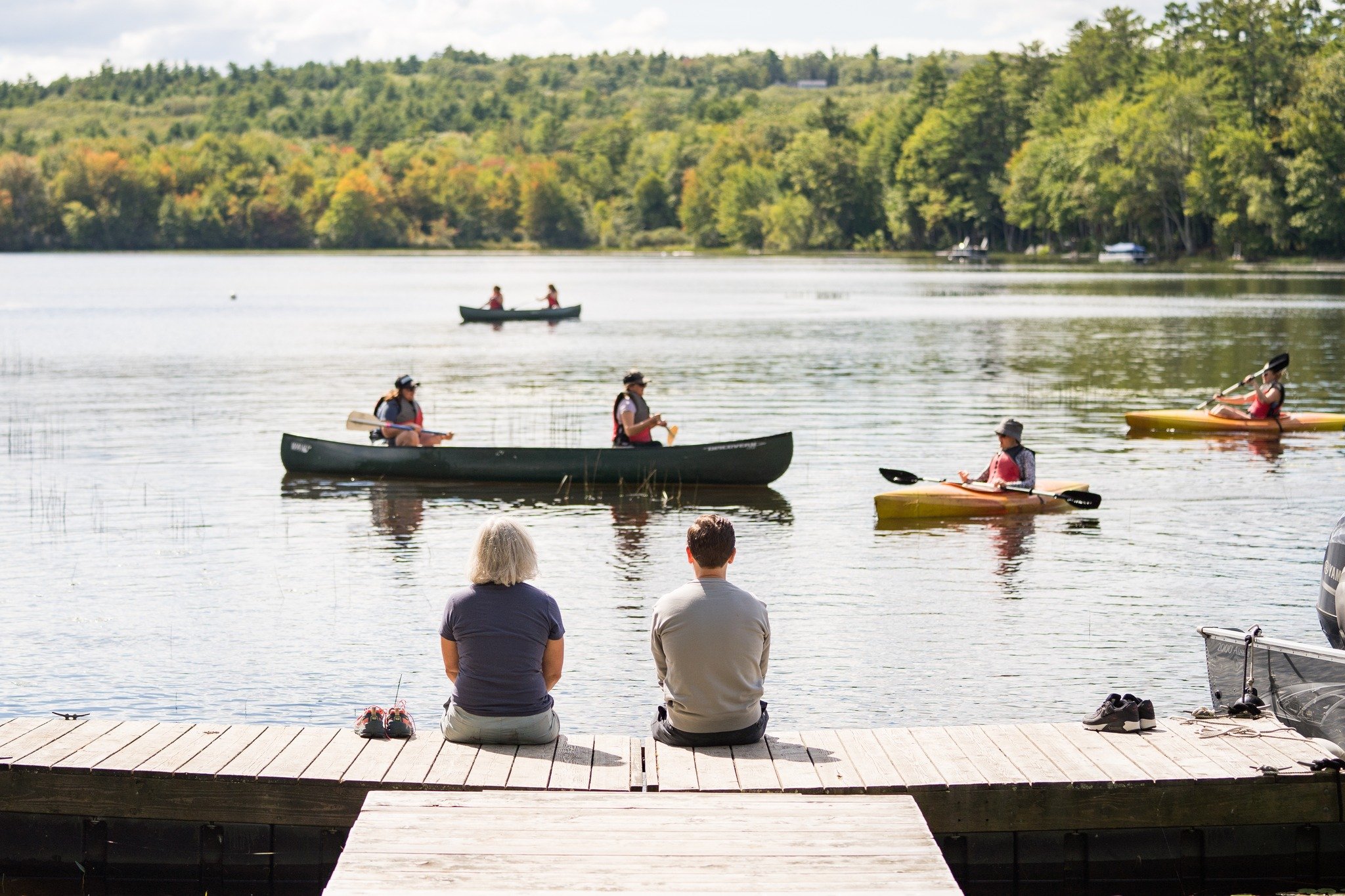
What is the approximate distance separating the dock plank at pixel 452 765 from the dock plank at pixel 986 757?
240cm

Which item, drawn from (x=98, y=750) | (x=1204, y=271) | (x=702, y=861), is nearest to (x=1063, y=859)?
(x=702, y=861)

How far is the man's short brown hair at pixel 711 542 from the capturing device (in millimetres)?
7230

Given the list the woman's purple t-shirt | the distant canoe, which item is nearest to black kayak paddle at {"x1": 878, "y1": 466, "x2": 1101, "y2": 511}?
the woman's purple t-shirt

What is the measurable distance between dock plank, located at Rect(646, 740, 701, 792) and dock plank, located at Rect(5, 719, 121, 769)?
280cm

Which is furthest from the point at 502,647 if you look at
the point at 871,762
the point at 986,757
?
the point at 986,757

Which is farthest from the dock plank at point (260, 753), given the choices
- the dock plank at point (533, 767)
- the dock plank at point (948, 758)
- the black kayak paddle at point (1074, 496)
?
the black kayak paddle at point (1074, 496)

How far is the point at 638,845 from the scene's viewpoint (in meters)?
6.03

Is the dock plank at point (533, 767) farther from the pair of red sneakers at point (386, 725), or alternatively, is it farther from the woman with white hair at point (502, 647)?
the pair of red sneakers at point (386, 725)

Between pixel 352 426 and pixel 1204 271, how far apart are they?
292ft

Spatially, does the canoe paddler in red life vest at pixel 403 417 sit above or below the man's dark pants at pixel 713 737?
above

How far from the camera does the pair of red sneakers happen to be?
7.92m

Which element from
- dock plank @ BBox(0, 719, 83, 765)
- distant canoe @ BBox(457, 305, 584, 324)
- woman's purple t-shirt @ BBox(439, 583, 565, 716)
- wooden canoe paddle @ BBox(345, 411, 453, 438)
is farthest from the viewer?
distant canoe @ BBox(457, 305, 584, 324)

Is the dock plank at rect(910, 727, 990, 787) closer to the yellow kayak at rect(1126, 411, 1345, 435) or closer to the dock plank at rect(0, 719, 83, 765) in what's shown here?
the dock plank at rect(0, 719, 83, 765)

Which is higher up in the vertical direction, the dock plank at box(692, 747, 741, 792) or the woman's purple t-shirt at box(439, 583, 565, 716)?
the woman's purple t-shirt at box(439, 583, 565, 716)
